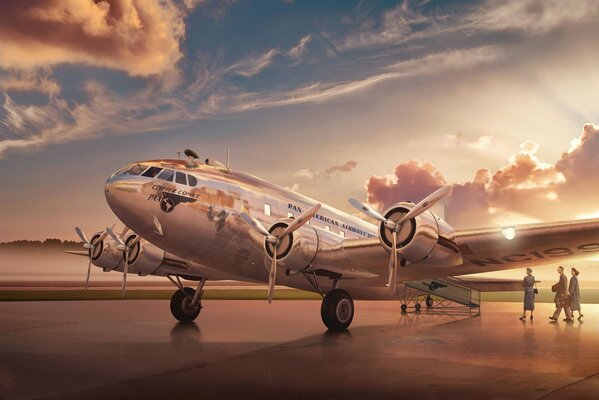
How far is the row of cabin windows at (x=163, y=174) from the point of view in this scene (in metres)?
13.2

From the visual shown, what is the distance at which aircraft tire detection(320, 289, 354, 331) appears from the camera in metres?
14.6

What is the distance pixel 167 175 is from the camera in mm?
13328

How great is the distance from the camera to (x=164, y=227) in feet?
43.2

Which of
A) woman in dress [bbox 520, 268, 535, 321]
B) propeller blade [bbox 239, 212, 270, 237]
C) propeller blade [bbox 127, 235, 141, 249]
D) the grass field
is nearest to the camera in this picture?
propeller blade [bbox 239, 212, 270, 237]

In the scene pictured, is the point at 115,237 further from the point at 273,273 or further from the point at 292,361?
the point at 292,361

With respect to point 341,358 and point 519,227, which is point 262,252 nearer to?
point 341,358

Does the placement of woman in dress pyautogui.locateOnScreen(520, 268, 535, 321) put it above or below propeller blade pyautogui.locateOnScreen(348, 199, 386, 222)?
below

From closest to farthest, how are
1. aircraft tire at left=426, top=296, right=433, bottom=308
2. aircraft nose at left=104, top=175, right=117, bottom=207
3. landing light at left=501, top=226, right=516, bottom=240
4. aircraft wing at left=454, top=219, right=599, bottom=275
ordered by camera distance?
aircraft wing at left=454, top=219, right=599, bottom=275 → landing light at left=501, top=226, right=516, bottom=240 → aircraft nose at left=104, top=175, right=117, bottom=207 → aircraft tire at left=426, top=296, right=433, bottom=308

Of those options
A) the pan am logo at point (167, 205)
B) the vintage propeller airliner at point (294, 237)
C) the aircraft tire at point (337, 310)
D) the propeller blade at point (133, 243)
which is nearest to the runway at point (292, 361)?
the aircraft tire at point (337, 310)

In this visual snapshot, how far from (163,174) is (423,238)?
21.8ft

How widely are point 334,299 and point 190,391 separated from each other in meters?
8.31

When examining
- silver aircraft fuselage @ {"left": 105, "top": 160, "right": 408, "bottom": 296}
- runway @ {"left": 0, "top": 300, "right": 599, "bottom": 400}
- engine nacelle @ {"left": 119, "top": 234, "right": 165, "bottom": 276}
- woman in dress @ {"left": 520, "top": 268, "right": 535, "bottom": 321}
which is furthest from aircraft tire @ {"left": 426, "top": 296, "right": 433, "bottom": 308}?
engine nacelle @ {"left": 119, "top": 234, "right": 165, "bottom": 276}

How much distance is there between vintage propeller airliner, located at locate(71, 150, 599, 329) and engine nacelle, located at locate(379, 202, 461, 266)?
24mm

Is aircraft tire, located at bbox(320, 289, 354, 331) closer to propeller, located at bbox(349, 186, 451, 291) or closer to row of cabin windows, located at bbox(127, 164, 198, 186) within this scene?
propeller, located at bbox(349, 186, 451, 291)
